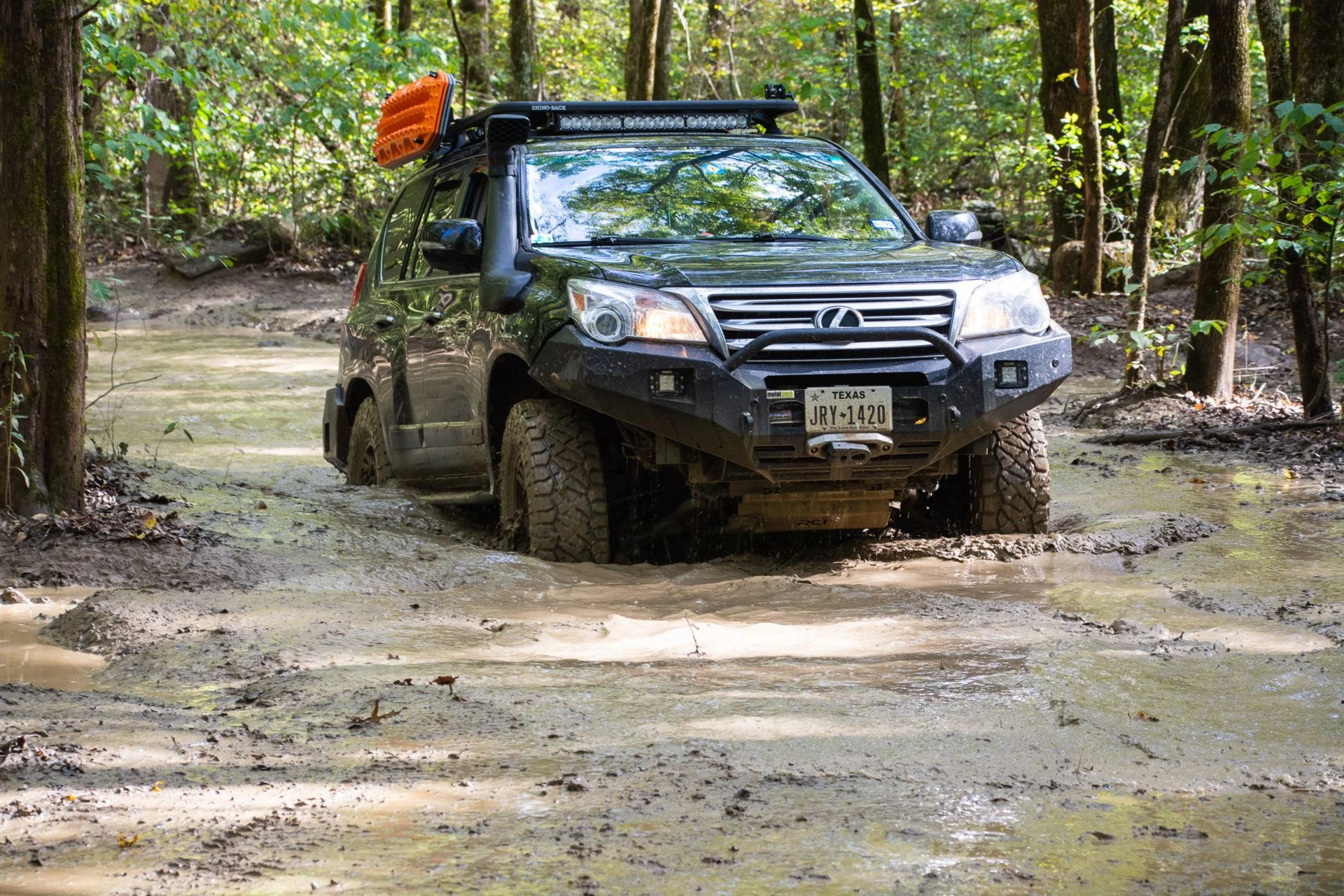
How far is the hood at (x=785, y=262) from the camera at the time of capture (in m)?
5.31

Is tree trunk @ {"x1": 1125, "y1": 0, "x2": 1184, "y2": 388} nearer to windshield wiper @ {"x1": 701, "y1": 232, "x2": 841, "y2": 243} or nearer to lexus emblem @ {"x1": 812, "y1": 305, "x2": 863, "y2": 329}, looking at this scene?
windshield wiper @ {"x1": 701, "y1": 232, "x2": 841, "y2": 243}

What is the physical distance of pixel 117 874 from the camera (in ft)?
8.71

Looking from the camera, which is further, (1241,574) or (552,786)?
(1241,574)

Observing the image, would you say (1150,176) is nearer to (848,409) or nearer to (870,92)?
(848,409)

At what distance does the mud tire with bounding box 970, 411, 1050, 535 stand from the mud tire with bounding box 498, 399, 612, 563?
5.04 ft

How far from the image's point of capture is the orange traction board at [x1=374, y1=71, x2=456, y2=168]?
7.17 m

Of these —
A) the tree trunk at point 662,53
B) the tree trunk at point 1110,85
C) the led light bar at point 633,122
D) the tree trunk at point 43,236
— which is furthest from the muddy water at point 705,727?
the tree trunk at point 662,53

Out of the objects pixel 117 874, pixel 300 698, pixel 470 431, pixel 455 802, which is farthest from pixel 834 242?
pixel 117 874

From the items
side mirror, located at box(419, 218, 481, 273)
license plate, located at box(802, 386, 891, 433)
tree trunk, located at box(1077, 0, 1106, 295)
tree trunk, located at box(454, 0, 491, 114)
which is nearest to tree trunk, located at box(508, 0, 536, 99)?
tree trunk, located at box(454, 0, 491, 114)

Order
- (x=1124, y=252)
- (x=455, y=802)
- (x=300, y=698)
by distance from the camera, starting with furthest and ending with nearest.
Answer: (x=1124, y=252) < (x=300, y=698) < (x=455, y=802)

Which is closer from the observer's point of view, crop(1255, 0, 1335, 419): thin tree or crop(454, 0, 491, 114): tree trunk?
crop(1255, 0, 1335, 419): thin tree

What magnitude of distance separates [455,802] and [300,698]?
38.5 inches

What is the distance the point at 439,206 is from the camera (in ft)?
23.6

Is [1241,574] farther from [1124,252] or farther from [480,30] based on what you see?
[480,30]
